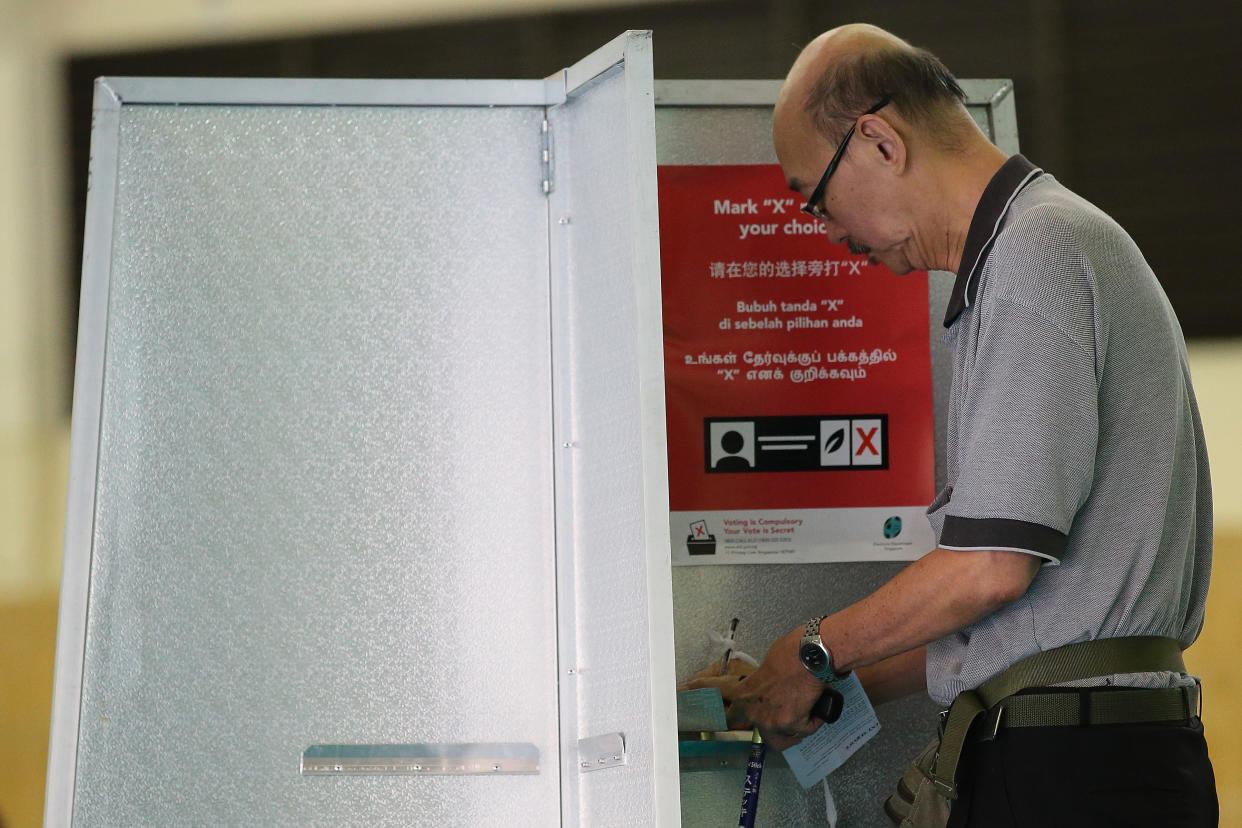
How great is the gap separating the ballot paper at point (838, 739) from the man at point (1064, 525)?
31 cm

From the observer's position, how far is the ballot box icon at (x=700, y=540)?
1.81m

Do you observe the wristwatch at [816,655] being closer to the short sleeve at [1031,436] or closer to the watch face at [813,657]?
the watch face at [813,657]

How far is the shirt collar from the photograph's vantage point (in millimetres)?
1298

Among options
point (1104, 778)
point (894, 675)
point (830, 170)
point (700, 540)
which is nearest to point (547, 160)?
point (830, 170)

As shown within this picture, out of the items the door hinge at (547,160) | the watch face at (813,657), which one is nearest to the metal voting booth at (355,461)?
the door hinge at (547,160)

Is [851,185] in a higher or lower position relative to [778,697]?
higher

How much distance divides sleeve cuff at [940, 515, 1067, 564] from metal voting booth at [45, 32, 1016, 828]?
1.13ft

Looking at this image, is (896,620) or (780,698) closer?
(896,620)

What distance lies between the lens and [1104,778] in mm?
1206

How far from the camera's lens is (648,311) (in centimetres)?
127

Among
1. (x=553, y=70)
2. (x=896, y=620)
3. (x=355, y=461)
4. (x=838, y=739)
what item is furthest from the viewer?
(x=553, y=70)

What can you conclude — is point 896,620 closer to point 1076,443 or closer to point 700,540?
point 1076,443

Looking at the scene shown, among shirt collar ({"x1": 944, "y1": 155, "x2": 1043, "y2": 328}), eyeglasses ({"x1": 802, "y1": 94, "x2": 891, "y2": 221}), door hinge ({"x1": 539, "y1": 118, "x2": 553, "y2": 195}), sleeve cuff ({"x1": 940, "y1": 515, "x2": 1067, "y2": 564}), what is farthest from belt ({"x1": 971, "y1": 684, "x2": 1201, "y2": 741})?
door hinge ({"x1": 539, "y1": 118, "x2": 553, "y2": 195})

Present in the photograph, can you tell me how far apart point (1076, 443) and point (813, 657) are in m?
0.39
